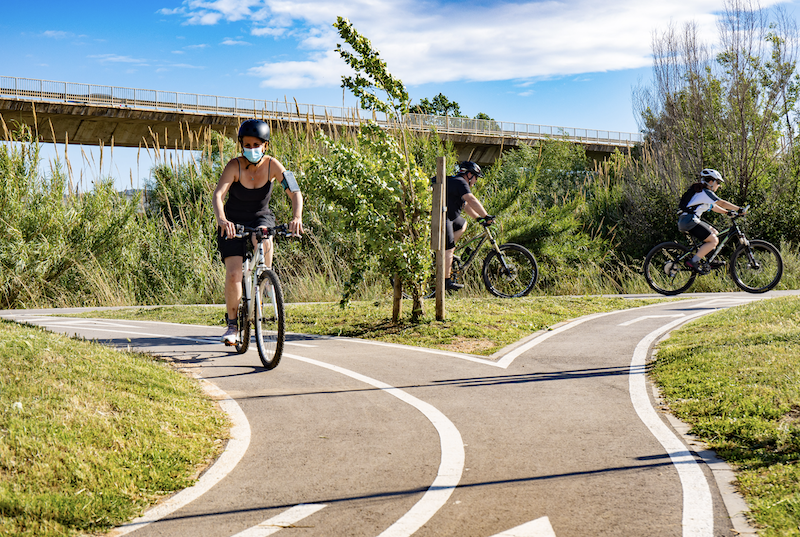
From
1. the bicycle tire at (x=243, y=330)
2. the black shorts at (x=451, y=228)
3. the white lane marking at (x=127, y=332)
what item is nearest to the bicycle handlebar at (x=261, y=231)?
the bicycle tire at (x=243, y=330)

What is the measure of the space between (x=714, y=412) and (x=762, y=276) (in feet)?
38.5

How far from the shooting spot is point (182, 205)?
15078 mm

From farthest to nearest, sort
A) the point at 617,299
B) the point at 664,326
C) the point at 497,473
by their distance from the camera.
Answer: the point at 617,299 < the point at 664,326 < the point at 497,473

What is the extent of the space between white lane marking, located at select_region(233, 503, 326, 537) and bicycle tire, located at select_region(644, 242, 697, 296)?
11900 mm

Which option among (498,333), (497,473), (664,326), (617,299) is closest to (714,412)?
(497,473)

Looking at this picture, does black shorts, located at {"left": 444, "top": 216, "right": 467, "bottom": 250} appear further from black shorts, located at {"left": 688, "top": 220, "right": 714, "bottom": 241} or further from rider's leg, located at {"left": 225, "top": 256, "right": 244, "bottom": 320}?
black shorts, located at {"left": 688, "top": 220, "right": 714, "bottom": 241}

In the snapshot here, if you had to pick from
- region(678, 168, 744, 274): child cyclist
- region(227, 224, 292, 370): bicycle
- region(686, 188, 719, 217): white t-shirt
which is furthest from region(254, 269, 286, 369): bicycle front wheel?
region(686, 188, 719, 217): white t-shirt

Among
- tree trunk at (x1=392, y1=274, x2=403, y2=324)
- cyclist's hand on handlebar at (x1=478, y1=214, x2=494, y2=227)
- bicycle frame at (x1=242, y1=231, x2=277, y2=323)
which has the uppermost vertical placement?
cyclist's hand on handlebar at (x1=478, y1=214, x2=494, y2=227)

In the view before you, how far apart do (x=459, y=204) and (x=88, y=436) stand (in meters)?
8.51

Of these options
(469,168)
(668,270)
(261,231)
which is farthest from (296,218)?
(668,270)

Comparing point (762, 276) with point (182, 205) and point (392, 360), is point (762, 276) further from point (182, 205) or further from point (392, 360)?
point (182, 205)

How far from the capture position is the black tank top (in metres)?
7.62

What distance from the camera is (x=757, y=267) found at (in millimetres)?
14422

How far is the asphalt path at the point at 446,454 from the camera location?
3559 millimetres
